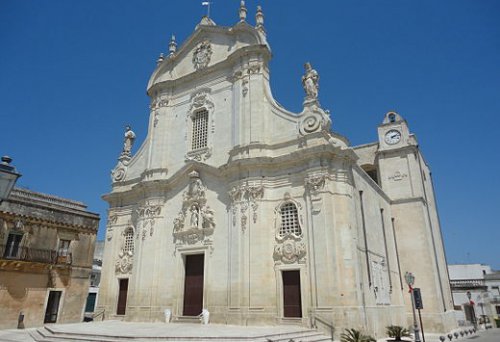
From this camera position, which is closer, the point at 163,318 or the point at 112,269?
the point at 163,318

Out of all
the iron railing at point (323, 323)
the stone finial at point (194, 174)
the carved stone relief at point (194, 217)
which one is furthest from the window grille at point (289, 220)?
the stone finial at point (194, 174)

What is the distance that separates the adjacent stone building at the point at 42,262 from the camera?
2300 cm

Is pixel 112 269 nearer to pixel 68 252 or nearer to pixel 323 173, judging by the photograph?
pixel 68 252

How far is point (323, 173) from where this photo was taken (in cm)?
1838

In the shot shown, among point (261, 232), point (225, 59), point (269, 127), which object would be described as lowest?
point (261, 232)

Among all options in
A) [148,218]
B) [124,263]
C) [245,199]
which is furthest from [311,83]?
[124,263]

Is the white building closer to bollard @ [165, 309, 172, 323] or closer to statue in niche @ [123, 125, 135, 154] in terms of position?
bollard @ [165, 309, 172, 323]

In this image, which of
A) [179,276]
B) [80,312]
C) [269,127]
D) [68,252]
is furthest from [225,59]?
[80,312]

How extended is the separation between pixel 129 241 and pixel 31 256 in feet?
19.8

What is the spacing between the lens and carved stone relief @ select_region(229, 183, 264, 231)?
1959 cm

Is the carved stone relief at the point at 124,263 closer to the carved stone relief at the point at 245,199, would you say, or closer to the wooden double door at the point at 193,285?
the wooden double door at the point at 193,285

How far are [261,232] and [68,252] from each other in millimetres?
15344

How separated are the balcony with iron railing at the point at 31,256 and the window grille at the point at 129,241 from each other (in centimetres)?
456

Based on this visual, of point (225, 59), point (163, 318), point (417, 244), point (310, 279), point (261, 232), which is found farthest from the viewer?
point (417, 244)
